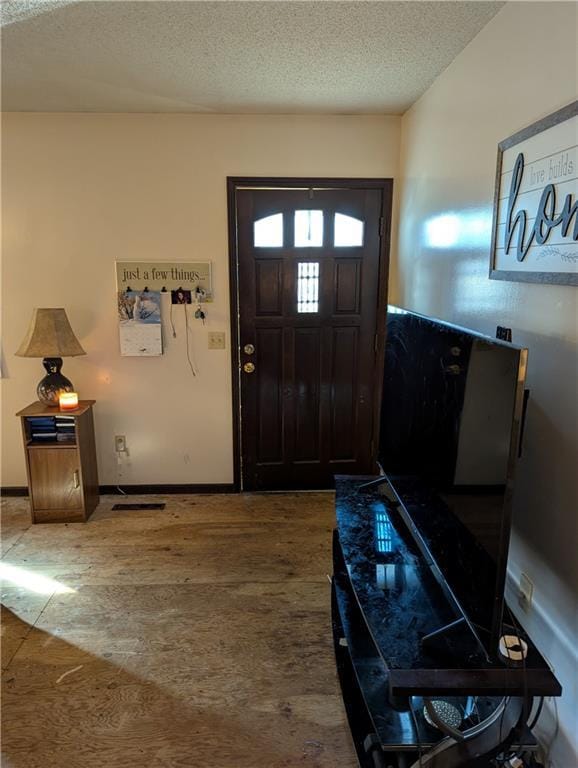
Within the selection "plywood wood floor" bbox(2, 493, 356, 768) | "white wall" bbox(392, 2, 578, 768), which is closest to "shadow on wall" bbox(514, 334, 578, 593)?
"white wall" bbox(392, 2, 578, 768)

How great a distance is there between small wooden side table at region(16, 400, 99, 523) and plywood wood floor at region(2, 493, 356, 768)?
0.43 feet

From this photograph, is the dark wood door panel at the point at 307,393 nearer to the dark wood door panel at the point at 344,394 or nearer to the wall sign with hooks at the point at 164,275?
the dark wood door panel at the point at 344,394

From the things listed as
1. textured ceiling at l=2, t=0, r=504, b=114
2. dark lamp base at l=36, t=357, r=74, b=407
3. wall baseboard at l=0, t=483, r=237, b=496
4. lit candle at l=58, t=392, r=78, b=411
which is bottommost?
wall baseboard at l=0, t=483, r=237, b=496

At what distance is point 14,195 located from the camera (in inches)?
119

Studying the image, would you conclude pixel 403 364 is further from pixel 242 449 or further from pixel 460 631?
pixel 242 449

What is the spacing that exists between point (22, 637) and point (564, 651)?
2104mm

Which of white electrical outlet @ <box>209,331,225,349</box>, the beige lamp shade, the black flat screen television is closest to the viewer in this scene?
the black flat screen television

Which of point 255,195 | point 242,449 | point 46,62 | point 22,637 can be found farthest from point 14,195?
point 22,637

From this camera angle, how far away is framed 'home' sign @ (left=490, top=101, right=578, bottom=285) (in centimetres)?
133

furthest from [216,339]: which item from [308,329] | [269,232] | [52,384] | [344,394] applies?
[52,384]

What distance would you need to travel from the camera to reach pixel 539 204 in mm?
1472

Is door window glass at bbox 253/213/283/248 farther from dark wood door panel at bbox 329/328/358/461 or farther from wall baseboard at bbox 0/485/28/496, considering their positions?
wall baseboard at bbox 0/485/28/496

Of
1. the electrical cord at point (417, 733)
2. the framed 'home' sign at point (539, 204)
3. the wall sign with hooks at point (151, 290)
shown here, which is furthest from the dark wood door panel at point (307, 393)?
the electrical cord at point (417, 733)

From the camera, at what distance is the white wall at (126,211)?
9.80 ft
